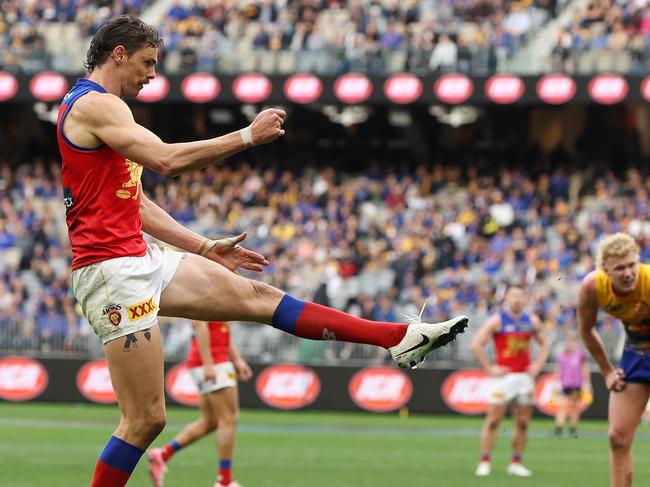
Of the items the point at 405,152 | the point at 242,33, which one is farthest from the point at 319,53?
the point at 405,152

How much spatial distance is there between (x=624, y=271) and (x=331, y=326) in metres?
2.61

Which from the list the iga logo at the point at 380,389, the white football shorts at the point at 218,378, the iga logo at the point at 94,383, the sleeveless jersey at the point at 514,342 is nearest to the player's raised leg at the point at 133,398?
the white football shorts at the point at 218,378

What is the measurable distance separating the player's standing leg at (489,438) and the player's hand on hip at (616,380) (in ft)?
17.4

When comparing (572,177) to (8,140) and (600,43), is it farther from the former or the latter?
(8,140)

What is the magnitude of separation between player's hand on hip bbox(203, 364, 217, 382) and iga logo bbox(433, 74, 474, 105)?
19.9 meters

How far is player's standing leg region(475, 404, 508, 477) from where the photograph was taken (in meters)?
14.8

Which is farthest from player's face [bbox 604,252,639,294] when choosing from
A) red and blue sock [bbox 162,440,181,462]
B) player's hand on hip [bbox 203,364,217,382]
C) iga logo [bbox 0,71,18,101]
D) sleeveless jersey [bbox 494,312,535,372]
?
iga logo [bbox 0,71,18,101]

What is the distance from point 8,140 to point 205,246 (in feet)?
102

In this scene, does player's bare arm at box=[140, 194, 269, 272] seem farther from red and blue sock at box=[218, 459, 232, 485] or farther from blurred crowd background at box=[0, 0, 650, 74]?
blurred crowd background at box=[0, 0, 650, 74]

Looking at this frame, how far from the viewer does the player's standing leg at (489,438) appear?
14781 millimetres

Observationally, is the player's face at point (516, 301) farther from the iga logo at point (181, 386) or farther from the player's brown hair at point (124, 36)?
the iga logo at point (181, 386)

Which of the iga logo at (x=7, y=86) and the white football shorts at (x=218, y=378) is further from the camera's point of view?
the iga logo at (x=7, y=86)

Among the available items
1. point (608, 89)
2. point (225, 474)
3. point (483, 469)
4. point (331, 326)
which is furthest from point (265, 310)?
point (608, 89)

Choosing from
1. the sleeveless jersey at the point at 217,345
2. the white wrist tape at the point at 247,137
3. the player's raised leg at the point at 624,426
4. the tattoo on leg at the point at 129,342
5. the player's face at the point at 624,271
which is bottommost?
the player's raised leg at the point at 624,426
